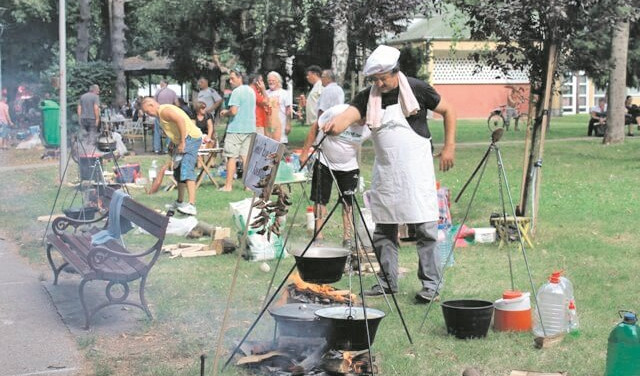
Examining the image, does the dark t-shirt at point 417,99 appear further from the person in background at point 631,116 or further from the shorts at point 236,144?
the person in background at point 631,116

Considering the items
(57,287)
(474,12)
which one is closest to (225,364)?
(57,287)

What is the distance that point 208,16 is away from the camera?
31062 mm

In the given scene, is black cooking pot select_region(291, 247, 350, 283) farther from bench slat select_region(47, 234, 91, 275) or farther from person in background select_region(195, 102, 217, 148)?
person in background select_region(195, 102, 217, 148)

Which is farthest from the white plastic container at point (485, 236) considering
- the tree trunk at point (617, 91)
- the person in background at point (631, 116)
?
the person in background at point (631, 116)

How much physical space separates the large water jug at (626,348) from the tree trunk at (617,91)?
2042 centimetres

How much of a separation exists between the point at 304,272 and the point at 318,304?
1.34 feet

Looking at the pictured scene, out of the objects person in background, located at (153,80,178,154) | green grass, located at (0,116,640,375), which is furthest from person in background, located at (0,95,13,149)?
green grass, located at (0,116,640,375)

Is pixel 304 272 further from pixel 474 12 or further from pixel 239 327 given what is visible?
pixel 474 12

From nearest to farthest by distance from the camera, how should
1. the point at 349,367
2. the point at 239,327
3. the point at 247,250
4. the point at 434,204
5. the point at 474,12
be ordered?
1. the point at 349,367
2. the point at 239,327
3. the point at 434,204
4. the point at 247,250
5. the point at 474,12

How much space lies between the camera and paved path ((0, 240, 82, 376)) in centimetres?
603

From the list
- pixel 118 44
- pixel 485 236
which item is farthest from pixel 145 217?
pixel 118 44

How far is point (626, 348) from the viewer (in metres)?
5.23

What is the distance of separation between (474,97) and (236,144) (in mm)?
35190

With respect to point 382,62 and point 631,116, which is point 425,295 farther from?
point 631,116
